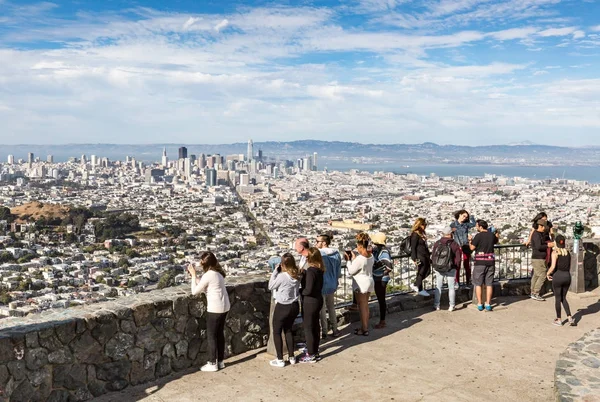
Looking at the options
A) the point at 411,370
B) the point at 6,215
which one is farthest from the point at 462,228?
the point at 6,215

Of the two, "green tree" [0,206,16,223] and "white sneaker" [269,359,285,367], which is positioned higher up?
"white sneaker" [269,359,285,367]

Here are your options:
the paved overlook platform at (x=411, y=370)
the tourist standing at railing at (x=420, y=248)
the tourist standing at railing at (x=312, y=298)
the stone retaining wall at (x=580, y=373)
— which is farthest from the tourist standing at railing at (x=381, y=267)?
the stone retaining wall at (x=580, y=373)

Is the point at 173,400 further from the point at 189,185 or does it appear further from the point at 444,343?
the point at 189,185

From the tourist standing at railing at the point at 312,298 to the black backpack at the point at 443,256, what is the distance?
281cm

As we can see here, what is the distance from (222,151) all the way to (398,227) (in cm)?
16286

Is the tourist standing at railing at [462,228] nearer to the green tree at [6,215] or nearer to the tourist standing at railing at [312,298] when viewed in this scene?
the tourist standing at railing at [312,298]

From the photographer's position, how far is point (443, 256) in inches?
350

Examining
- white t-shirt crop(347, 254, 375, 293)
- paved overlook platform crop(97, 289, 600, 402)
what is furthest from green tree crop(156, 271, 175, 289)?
white t-shirt crop(347, 254, 375, 293)

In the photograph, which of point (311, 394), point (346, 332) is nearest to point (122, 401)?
point (311, 394)

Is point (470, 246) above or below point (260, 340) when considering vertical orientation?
above

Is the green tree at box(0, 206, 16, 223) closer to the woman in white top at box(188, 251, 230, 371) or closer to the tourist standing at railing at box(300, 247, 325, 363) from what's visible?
the woman in white top at box(188, 251, 230, 371)

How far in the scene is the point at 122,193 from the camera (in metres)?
78.4

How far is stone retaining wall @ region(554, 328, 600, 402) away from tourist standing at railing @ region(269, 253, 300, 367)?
8.83 feet

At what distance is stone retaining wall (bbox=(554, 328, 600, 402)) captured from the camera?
487 cm
